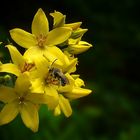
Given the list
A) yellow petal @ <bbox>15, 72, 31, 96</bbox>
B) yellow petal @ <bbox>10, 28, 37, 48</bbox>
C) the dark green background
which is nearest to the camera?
yellow petal @ <bbox>15, 72, 31, 96</bbox>

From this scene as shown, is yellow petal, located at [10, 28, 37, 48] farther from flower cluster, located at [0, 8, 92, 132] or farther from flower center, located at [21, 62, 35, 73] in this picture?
flower center, located at [21, 62, 35, 73]

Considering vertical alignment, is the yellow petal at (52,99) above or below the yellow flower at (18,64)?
below

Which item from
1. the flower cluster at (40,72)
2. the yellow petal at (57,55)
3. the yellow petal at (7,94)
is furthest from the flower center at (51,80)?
the yellow petal at (7,94)

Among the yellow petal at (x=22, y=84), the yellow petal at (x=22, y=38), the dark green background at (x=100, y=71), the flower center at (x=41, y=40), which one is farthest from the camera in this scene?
the dark green background at (x=100, y=71)

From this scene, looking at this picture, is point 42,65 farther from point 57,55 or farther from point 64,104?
point 64,104

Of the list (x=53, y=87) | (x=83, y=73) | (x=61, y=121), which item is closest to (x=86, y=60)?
(x=83, y=73)

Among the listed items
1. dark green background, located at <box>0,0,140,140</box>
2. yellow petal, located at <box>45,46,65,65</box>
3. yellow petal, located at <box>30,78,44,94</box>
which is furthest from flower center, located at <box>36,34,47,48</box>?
dark green background, located at <box>0,0,140,140</box>

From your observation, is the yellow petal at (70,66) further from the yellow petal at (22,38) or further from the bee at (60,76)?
the yellow petal at (22,38)
